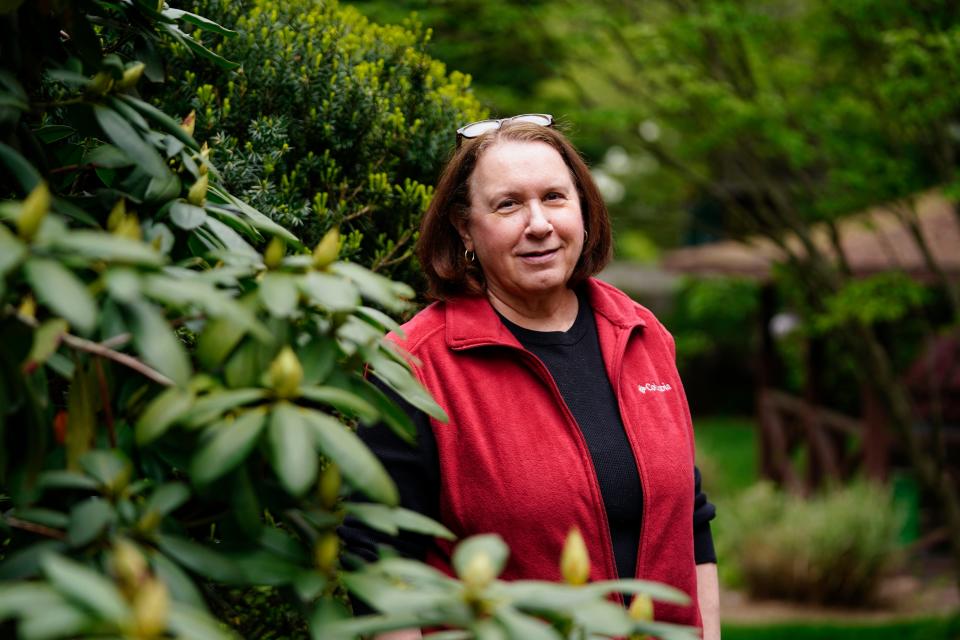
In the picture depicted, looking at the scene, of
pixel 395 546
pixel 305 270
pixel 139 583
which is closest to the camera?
Answer: pixel 139 583

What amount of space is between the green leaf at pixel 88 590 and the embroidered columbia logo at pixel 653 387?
1746mm

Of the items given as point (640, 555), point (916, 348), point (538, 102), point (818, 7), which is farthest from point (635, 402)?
point (916, 348)

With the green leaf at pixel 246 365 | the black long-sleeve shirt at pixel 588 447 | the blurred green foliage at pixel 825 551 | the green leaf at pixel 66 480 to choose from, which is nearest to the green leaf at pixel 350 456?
the green leaf at pixel 246 365

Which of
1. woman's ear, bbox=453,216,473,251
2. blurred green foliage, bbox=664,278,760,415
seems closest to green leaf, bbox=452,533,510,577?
woman's ear, bbox=453,216,473,251

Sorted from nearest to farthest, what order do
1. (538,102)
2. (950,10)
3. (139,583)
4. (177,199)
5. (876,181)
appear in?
1. (139,583)
2. (177,199)
3. (950,10)
4. (876,181)
5. (538,102)

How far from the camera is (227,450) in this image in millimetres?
1296

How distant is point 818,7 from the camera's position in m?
7.75

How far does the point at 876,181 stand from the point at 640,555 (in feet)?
19.0

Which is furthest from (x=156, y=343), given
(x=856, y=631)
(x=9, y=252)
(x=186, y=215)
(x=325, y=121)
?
(x=856, y=631)

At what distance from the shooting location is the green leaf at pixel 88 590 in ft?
3.51

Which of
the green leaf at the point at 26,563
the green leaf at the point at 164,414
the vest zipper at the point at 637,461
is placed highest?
the green leaf at the point at 164,414

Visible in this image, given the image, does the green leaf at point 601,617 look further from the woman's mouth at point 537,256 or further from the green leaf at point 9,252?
the woman's mouth at point 537,256

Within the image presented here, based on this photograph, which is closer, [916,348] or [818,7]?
[818,7]

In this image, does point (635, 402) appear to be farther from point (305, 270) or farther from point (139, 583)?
point (139, 583)
